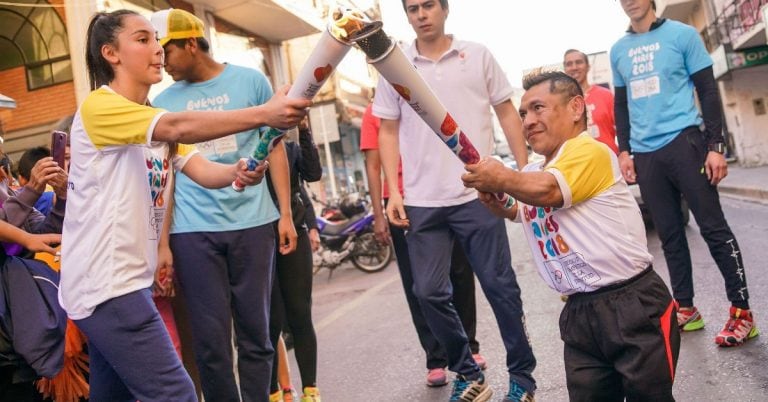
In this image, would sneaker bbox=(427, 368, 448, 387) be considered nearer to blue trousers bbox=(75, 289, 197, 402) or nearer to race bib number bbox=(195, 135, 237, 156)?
race bib number bbox=(195, 135, 237, 156)

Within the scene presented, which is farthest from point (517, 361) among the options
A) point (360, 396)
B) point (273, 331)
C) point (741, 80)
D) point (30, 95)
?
point (741, 80)

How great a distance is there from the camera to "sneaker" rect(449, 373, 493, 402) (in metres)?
3.61

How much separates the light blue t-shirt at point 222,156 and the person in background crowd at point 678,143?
2.24 m

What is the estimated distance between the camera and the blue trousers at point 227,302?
3162 mm

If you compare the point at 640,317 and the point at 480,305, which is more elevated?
the point at 640,317

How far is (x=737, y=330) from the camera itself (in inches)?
152

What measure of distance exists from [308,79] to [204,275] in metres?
1.50

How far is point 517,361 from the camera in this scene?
348cm

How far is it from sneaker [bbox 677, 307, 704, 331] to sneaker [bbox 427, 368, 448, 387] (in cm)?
141

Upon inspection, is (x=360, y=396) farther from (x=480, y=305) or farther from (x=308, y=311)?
(x=480, y=305)

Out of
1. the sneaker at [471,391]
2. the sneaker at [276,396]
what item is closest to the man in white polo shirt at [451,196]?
the sneaker at [471,391]

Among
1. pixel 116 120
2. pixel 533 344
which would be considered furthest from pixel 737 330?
pixel 116 120

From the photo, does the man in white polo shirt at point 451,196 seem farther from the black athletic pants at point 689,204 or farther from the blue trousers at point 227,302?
the black athletic pants at point 689,204

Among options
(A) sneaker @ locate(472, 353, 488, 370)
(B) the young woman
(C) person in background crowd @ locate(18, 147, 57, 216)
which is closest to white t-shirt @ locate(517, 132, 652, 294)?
(B) the young woman
